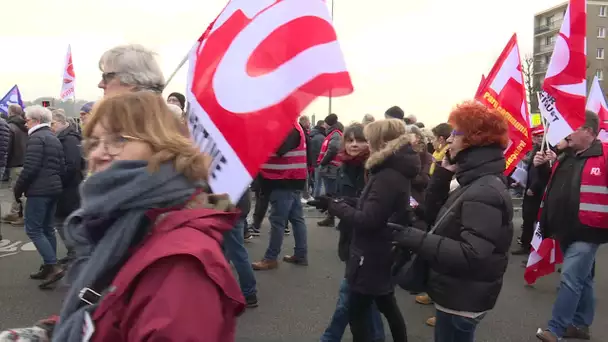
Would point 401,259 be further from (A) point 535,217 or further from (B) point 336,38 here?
(A) point 535,217

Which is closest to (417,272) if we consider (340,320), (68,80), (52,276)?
(340,320)

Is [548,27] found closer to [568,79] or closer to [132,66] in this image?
[568,79]

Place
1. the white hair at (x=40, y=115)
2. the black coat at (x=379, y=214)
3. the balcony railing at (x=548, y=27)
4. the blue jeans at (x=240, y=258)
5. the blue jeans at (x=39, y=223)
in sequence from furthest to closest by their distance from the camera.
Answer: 1. the balcony railing at (x=548, y=27)
2. the white hair at (x=40, y=115)
3. the blue jeans at (x=39, y=223)
4. the blue jeans at (x=240, y=258)
5. the black coat at (x=379, y=214)

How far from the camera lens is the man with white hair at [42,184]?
5.26 m

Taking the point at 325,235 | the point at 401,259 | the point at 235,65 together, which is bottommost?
the point at 325,235

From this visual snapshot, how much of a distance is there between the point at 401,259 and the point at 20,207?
289 inches

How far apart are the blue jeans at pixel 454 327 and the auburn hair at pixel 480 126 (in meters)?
0.91

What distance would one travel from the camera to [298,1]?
7.35 feet

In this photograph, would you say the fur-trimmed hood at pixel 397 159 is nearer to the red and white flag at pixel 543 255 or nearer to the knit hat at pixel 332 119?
the red and white flag at pixel 543 255

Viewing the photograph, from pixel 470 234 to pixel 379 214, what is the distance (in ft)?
2.42

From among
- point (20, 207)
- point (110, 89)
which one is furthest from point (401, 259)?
point (20, 207)

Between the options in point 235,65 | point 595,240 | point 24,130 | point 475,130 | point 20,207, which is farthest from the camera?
point 24,130

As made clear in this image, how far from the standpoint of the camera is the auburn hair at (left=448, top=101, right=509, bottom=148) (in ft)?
9.12

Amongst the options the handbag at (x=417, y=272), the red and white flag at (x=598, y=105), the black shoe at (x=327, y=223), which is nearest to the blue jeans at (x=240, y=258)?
the handbag at (x=417, y=272)
